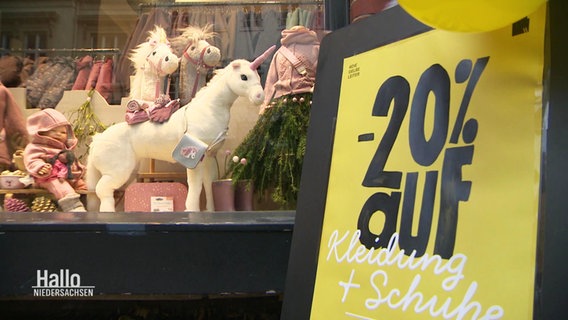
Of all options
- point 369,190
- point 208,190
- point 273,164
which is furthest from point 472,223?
point 208,190

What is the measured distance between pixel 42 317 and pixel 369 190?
1.42m

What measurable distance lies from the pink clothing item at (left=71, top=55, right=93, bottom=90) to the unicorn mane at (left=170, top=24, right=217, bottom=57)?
1.11ft

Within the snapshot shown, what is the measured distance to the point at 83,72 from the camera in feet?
6.54

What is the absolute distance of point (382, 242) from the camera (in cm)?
57

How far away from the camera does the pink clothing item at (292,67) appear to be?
66.5 inches

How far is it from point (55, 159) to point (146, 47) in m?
0.49

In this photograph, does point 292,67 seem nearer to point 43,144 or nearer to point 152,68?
point 152,68

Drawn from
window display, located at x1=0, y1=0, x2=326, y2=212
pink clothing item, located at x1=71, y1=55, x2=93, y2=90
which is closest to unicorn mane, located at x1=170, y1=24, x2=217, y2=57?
window display, located at x1=0, y1=0, x2=326, y2=212

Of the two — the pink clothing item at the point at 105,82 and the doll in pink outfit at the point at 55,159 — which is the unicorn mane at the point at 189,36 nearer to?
the pink clothing item at the point at 105,82

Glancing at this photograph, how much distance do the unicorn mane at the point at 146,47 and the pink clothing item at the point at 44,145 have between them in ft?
1.02

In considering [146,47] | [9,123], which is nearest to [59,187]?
[9,123]

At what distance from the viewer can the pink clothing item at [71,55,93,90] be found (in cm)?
196

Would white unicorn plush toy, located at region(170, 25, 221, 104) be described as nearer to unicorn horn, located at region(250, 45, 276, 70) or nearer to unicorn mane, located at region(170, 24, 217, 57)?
unicorn mane, located at region(170, 24, 217, 57)

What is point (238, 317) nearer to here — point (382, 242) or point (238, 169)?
point (238, 169)
